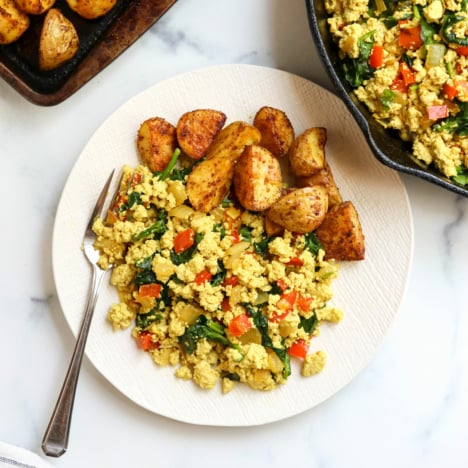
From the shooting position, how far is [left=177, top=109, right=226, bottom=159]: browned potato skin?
2678 millimetres

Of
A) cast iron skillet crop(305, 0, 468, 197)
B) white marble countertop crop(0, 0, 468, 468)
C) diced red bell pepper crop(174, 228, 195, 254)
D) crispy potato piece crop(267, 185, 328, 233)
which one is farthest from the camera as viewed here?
white marble countertop crop(0, 0, 468, 468)

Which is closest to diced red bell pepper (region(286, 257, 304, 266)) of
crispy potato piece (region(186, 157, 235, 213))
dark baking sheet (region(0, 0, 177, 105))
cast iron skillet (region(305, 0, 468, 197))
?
crispy potato piece (region(186, 157, 235, 213))

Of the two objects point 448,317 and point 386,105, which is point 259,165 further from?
point 448,317

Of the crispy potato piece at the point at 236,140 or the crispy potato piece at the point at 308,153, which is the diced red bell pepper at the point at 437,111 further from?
the crispy potato piece at the point at 236,140

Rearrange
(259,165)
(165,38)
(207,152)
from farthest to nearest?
(165,38) → (207,152) → (259,165)

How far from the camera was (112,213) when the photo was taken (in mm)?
2730

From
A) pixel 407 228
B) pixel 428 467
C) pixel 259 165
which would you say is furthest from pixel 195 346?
pixel 428 467

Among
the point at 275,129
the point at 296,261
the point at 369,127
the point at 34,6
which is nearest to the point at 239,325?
the point at 296,261

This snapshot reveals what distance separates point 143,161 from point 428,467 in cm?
172

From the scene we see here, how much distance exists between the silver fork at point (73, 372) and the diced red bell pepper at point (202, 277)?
1.30ft

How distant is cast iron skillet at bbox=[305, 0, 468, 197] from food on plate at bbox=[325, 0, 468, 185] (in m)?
0.03

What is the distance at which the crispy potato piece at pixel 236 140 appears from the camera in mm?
2621

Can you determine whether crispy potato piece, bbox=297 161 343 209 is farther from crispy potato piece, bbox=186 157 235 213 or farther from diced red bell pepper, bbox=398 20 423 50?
diced red bell pepper, bbox=398 20 423 50

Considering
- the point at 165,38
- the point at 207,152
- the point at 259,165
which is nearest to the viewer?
the point at 259,165
